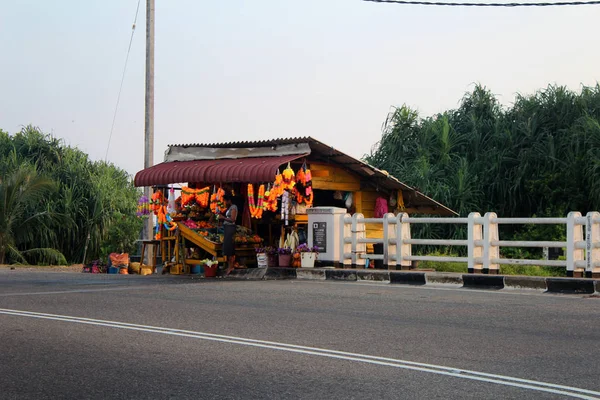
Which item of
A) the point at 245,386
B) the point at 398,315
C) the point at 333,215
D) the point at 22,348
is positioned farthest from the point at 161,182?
the point at 245,386

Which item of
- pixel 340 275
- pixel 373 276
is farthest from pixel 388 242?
pixel 340 275

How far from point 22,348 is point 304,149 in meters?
11.7

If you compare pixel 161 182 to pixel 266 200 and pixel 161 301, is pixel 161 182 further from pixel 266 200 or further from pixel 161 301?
pixel 161 301

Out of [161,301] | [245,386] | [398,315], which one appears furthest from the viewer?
[161,301]

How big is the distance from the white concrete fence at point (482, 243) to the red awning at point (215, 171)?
2024 mm

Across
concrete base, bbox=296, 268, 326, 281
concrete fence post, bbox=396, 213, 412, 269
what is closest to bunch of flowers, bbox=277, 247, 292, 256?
concrete base, bbox=296, 268, 326, 281

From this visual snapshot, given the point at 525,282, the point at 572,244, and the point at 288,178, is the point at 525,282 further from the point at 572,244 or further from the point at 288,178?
the point at 288,178

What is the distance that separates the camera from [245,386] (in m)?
6.21

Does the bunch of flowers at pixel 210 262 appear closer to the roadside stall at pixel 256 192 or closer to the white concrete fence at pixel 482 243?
the roadside stall at pixel 256 192

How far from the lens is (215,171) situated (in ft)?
64.8

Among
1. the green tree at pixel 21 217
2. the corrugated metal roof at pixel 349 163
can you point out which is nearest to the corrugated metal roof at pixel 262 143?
the corrugated metal roof at pixel 349 163

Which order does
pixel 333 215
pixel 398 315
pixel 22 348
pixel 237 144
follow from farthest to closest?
pixel 237 144 < pixel 333 215 < pixel 398 315 < pixel 22 348

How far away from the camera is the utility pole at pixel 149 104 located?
948 inches

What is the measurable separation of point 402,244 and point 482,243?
1.98 m
